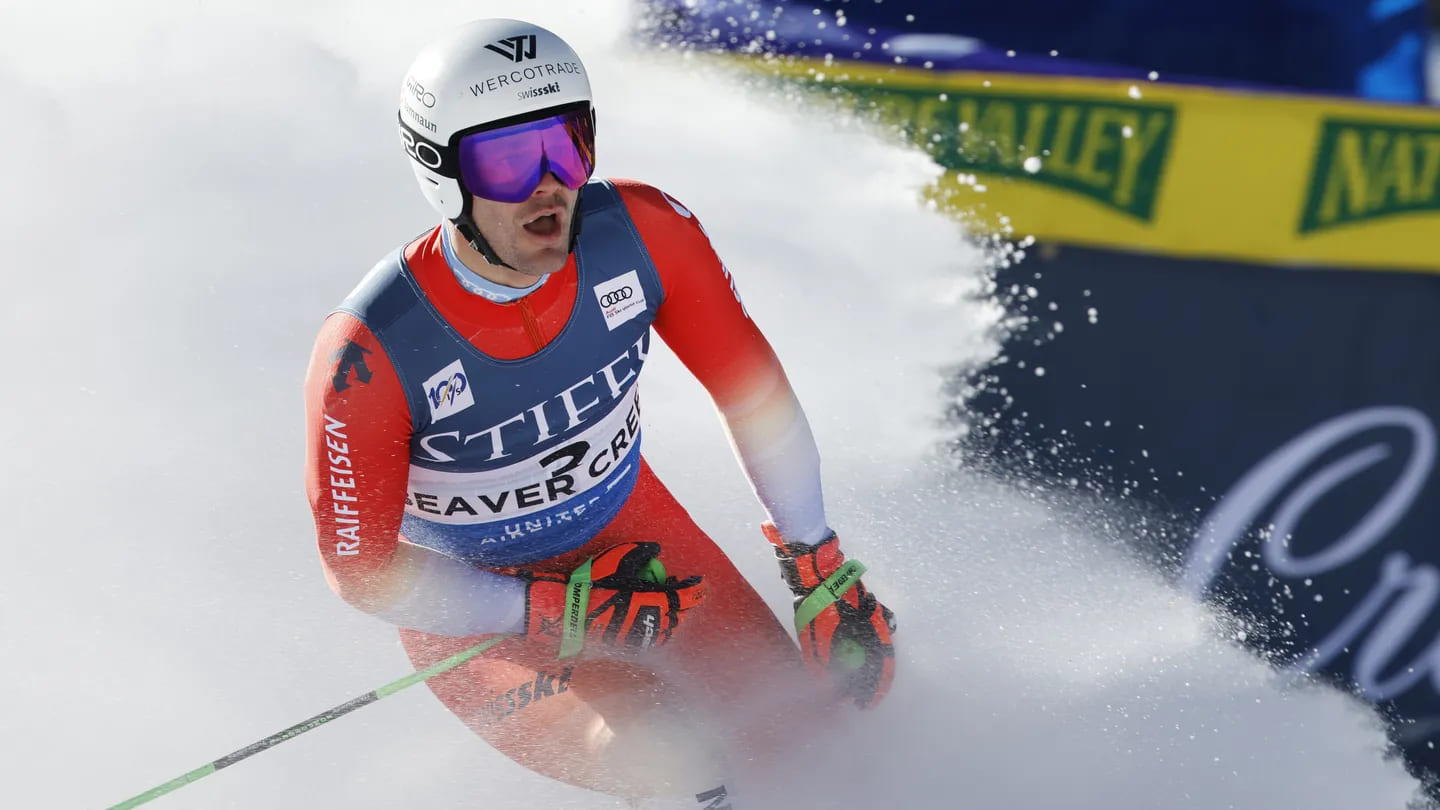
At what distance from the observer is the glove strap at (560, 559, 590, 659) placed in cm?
292

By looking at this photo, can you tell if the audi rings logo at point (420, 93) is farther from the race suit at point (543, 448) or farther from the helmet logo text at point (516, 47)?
the race suit at point (543, 448)

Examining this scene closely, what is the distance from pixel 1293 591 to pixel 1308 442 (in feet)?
1.73

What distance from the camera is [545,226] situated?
2.57 meters

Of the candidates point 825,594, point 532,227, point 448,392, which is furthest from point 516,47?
point 825,594

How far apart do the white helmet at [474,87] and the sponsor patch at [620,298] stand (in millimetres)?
357

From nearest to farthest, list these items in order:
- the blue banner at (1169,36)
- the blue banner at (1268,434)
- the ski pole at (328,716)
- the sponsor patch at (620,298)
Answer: the sponsor patch at (620,298), the ski pole at (328,716), the blue banner at (1169,36), the blue banner at (1268,434)

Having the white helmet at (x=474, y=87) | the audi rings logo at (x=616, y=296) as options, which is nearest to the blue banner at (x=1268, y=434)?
the audi rings logo at (x=616, y=296)

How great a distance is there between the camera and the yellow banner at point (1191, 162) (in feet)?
13.4

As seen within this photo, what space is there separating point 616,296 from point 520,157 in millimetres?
425

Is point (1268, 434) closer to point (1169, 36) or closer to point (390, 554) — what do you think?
point (1169, 36)

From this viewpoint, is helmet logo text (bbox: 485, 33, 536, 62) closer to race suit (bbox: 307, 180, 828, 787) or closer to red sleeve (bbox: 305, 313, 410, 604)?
race suit (bbox: 307, 180, 828, 787)

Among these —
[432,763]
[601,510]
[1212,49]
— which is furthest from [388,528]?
[1212,49]

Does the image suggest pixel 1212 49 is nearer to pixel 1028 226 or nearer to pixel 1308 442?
pixel 1028 226

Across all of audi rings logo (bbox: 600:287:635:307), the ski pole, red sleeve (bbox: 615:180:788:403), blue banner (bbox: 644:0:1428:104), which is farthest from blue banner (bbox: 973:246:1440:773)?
the ski pole
